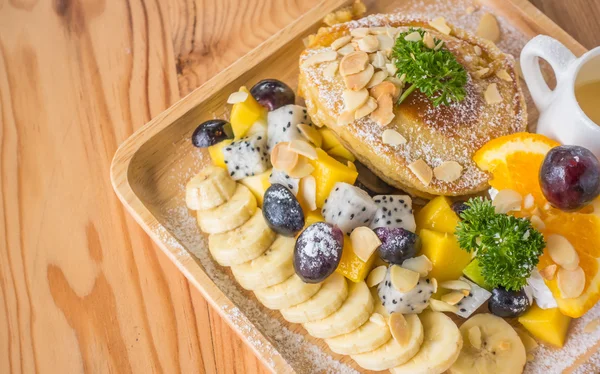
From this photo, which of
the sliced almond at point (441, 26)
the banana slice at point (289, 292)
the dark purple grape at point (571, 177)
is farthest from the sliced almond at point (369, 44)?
the banana slice at point (289, 292)

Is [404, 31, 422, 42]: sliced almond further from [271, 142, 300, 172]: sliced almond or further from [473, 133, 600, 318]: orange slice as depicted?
[271, 142, 300, 172]: sliced almond

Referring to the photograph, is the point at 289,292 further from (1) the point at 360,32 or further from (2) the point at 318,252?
(1) the point at 360,32

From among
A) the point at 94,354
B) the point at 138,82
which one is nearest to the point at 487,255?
the point at 94,354

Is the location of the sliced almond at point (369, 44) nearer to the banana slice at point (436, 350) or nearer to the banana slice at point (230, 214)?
the banana slice at point (230, 214)

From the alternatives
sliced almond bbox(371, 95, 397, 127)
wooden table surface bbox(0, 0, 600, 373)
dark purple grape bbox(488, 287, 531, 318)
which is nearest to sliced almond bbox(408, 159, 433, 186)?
sliced almond bbox(371, 95, 397, 127)

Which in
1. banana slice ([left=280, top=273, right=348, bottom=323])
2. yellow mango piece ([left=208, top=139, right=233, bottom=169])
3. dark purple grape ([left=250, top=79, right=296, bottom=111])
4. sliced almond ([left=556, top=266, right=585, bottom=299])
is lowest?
sliced almond ([left=556, top=266, right=585, bottom=299])

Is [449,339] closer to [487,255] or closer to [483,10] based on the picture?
[487,255]

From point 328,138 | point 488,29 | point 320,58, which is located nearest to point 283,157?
point 328,138
